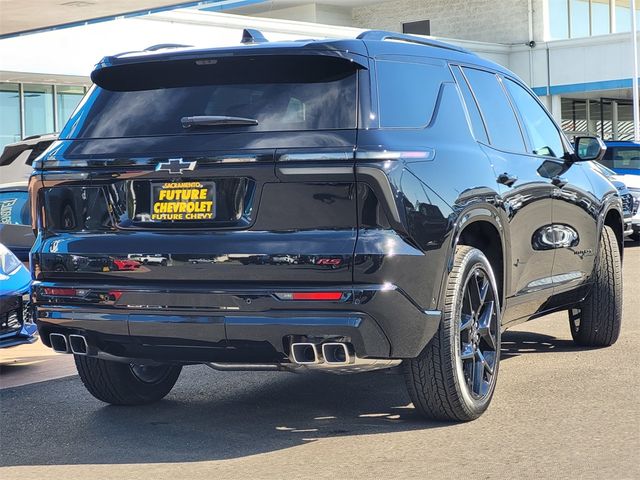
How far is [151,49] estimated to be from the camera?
226 inches

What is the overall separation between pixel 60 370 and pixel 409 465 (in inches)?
143

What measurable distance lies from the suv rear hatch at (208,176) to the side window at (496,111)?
1.32m

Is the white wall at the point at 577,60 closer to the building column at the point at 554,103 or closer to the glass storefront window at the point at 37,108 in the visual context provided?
the building column at the point at 554,103

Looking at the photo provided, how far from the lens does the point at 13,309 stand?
295 inches

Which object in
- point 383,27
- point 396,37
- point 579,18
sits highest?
point 383,27

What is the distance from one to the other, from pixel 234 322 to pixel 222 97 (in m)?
1.11

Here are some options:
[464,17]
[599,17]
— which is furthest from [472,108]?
[599,17]

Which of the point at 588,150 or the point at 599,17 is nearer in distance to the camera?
the point at 588,150

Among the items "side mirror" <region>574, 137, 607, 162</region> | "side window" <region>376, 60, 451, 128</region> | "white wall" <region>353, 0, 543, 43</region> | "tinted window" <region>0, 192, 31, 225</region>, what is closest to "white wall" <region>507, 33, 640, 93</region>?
"white wall" <region>353, 0, 543, 43</region>

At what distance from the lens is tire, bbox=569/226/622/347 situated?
7.62 meters

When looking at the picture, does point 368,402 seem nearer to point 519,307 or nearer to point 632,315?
point 519,307

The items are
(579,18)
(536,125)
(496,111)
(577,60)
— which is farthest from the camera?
(579,18)

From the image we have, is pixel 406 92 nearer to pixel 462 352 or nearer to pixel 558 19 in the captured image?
pixel 462 352

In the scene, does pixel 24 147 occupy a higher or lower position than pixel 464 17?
lower
